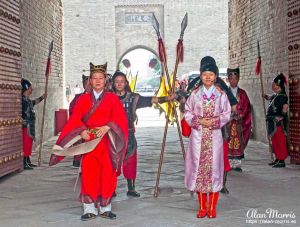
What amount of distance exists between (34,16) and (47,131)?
2.85 m

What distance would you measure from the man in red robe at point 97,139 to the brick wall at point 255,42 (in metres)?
5.18

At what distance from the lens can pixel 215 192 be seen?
15.6 ft

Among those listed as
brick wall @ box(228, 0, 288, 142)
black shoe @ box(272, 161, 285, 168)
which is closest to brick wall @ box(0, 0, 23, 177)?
black shoe @ box(272, 161, 285, 168)

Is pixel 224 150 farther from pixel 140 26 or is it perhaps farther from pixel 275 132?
pixel 140 26

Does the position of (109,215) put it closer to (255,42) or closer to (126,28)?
(255,42)

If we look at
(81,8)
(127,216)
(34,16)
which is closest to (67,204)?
(127,216)

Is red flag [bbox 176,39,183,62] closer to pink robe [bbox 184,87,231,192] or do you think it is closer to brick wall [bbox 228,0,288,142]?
pink robe [bbox 184,87,231,192]

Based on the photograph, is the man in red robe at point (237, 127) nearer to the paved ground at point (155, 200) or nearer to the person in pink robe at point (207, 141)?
the paved ground at point (155, 200)

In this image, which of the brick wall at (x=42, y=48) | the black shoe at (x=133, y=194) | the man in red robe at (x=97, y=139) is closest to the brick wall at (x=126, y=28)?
the brick wall at (x=42, y=48)

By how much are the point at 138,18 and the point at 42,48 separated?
56.8ft

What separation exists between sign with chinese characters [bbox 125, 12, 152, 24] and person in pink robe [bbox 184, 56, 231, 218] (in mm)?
24296

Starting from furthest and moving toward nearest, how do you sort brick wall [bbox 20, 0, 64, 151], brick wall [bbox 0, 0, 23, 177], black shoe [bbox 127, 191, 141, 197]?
brick wall [bbox 20, 0, 64, 151]
brick wall [bbox 0, 0, 23, 177]
black shoe [bbox 127, 191, 141, 197]

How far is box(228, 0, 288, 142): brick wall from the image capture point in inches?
384

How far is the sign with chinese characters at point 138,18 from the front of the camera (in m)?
28.7
